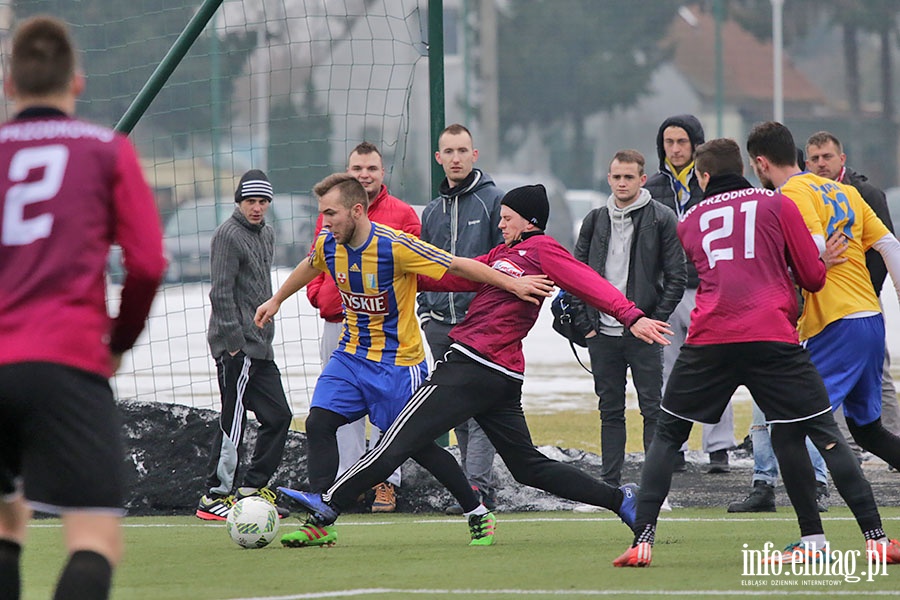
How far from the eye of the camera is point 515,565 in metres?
6.27

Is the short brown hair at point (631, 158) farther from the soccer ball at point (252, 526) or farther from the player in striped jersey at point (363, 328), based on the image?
the soccer ball at point (252, 526)

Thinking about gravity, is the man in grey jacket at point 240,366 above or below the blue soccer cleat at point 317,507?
above

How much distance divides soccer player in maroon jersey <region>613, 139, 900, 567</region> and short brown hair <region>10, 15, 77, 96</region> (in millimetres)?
3120

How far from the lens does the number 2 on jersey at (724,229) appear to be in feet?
19.5

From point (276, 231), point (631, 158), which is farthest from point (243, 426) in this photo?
point (276, 231)

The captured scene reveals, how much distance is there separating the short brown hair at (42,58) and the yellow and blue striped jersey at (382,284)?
3.17 meters

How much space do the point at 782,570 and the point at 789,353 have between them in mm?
912

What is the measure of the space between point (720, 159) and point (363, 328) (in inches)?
80.6

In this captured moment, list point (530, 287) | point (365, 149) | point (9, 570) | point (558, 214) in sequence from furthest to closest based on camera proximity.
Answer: point (558, 214), point (365, 149), point (530, 287), point (9, 570)

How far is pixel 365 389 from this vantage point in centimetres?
706

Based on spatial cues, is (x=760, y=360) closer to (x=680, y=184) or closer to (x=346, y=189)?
(x=346, y=189)

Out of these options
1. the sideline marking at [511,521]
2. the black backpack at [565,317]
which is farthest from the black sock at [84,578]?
the black backpack at [565,317]

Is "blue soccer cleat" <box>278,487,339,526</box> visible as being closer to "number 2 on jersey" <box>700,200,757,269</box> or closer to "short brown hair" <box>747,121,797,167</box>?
"number 2 on jersey" <box>700,200,757,269</box>

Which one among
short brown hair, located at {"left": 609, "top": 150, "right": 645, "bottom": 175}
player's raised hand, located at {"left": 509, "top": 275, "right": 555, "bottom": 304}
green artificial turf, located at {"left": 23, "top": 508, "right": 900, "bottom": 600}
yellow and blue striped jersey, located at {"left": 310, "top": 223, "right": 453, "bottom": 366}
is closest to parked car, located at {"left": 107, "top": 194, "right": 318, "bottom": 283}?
short brown hair, located at {"left": 609, "top": 150, "right": 645, "bottom": 175}
